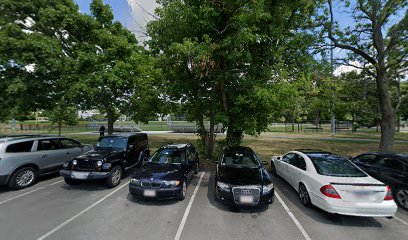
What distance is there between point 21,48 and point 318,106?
1699 cm

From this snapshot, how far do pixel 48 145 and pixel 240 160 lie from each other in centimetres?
715

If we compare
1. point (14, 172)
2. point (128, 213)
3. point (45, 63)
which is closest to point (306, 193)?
point (128, 213)

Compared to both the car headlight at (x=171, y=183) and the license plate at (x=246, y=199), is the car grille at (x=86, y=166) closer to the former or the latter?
the car headlight at (x=171, y=183)

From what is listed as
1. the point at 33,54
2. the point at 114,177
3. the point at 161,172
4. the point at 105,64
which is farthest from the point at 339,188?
the point at 33,54

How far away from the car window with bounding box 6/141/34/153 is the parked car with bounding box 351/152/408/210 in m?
11.4

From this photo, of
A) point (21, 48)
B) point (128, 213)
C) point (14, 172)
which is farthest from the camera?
point (21, 48)

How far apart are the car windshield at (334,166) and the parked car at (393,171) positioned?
1332 mm

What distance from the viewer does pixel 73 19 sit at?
1360 cm

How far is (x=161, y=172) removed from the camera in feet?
19.7

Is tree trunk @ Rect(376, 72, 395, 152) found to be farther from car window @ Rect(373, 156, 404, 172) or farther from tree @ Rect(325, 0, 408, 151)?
car window @ Rect(373, 156, 404, 172)

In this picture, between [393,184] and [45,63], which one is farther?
[45,63]

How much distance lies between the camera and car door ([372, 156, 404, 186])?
232 inches

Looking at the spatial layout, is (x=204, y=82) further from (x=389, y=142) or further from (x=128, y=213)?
(x=389, y=142)

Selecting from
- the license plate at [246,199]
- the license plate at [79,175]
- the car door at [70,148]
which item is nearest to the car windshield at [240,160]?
the license plate at [246,199]
